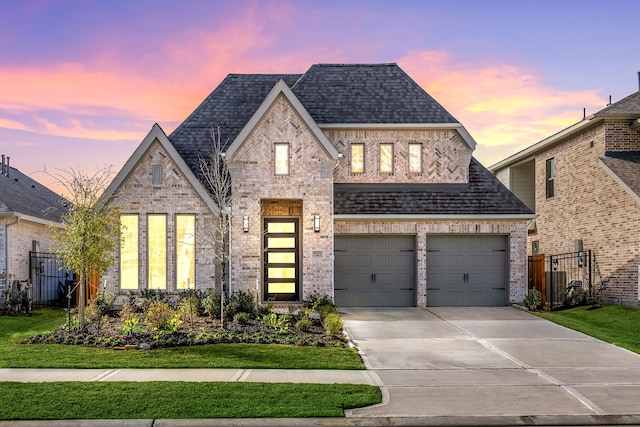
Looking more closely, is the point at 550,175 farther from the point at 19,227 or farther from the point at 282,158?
the point at 19,227

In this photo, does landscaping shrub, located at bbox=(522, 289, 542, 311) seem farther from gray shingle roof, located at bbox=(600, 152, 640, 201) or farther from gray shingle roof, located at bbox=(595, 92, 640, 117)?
gray shingle roof, located at bbox=(595, 92, 640, 117)

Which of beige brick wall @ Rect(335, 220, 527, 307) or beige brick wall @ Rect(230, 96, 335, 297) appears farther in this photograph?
beige brick wall @ Rect(335, 220, 527, 307)

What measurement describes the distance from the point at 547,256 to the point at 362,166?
11568 millimetres

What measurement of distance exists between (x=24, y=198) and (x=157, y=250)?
11.2m

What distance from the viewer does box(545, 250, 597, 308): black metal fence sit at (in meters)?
21.9

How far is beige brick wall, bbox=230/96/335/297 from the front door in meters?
1.16

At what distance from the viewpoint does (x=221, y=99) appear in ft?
77.3

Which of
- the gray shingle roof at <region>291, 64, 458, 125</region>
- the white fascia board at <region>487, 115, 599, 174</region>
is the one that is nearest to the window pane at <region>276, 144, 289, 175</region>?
the gray shingle roof at <region>291, 64, 458, 125</region>

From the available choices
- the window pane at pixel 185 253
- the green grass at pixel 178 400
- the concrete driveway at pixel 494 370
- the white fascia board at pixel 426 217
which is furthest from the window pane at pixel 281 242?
the green grass at pixel 178 400

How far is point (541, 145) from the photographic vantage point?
27969mm

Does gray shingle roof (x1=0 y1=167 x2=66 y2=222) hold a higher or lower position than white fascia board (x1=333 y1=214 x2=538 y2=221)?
higher

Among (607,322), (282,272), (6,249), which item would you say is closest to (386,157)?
(282,272)

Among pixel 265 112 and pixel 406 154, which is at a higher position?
pixel 265 112

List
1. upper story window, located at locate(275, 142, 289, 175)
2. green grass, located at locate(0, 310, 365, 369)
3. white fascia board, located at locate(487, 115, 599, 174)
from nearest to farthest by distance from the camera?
green grass, located at locate(0, 310, 365, 369), upper story window, located at locate(275, 142, 289, 175), white fascia board, located at locate(487, 115, 599, 174)
